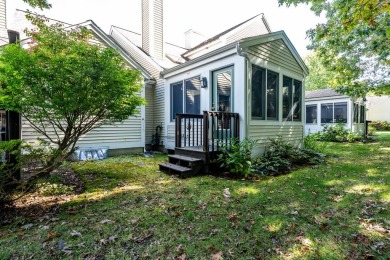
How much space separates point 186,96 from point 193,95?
14.4 inches

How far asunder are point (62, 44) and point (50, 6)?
2048mm

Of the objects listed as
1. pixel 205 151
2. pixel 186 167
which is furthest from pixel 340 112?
pixel 186 167

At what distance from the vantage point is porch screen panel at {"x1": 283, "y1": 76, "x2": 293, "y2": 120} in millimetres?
7199

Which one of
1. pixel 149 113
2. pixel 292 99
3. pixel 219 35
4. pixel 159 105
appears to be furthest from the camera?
pixel 219 35

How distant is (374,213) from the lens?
115 inches

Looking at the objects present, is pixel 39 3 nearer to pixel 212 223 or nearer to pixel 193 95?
pixel 193 95

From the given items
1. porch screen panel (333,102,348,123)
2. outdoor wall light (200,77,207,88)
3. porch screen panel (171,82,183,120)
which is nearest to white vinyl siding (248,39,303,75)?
outdoor wall light (200,77,207,88)

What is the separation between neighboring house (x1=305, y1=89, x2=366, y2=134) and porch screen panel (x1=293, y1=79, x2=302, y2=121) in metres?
5.97

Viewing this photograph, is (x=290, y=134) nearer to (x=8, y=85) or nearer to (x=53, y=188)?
(x=53, y=188)

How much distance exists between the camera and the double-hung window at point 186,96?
7262mm

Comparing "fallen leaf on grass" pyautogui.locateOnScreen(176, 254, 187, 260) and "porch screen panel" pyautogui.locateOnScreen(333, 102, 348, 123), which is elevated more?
"porch screen panel" pyautogui.locateOnScreen(333, 102, 348, 123)

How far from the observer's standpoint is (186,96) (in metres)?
7.66

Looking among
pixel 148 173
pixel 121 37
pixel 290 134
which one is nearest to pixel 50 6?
pixel 148 173

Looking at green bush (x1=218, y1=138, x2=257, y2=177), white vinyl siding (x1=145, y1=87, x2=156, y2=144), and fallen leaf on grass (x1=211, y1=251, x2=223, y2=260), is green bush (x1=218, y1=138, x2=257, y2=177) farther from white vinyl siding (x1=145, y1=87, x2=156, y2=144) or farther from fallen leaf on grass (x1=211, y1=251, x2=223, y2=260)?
white vinyl siding (x1=145, y1=87, x2=156, y2=144)
